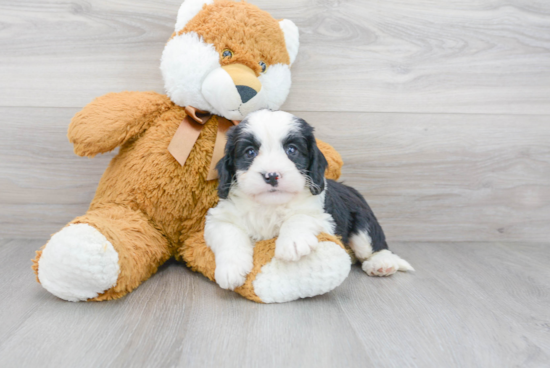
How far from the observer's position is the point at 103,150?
131cm

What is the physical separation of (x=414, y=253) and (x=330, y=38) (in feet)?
2.99

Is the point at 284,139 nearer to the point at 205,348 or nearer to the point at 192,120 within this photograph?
the point at 192,120

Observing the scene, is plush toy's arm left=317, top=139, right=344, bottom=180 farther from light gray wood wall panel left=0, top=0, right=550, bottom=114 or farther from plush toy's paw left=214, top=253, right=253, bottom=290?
plush toy's paw left=214, top=253, right=253, bottom=290

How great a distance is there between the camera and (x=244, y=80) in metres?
1.26

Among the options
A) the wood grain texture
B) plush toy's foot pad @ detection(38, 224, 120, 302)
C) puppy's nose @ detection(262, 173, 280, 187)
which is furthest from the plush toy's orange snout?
plush toy's foot pad @ detection(38, 224, 120, 302)

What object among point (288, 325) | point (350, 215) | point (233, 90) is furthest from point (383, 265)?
point (233, 90)

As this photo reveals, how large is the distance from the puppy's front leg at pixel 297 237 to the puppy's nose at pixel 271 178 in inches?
5.5

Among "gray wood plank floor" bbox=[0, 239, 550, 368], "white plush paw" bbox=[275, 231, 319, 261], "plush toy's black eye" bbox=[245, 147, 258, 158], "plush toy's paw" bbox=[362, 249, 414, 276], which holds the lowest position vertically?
"plush toy's paw" bbox=[362, 249, 414, 276]

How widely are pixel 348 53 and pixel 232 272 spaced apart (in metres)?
1.02

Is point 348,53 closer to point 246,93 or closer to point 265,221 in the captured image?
point 246,93

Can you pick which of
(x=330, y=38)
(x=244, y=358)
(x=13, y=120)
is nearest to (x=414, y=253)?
(x=330, y=38)

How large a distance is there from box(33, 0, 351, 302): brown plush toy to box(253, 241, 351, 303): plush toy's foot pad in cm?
4

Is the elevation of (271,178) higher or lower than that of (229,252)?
higher

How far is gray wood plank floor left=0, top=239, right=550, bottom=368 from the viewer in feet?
2.88
